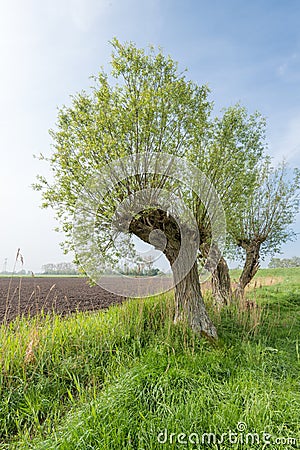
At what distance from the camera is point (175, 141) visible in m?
5.36

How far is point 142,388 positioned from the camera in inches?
137

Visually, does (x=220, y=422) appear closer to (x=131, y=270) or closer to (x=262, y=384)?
(x=262, y=384)

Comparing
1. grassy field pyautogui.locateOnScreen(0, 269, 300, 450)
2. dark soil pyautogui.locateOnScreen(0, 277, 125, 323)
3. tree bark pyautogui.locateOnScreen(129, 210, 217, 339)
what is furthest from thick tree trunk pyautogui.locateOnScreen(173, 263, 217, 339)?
dark soil pyautogui.locateOnScreen(0, 277, 125, 323)

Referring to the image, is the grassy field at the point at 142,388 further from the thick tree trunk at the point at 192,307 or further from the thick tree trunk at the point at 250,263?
the thick tree trunk at the point at 250,263

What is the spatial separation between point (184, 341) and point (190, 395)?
1417mm

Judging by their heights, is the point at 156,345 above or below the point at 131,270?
below

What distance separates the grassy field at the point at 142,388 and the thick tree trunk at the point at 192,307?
257 mm

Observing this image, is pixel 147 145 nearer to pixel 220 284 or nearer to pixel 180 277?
pixel 180 277

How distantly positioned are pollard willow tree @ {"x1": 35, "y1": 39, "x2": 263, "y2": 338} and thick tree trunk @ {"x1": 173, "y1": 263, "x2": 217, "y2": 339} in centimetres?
2

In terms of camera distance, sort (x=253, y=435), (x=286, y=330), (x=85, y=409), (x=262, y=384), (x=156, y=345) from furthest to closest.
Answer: (x=286, y=330)
(x=156, y=345)
(x=262, y=384)
(x=85, y=409)
(x=253, y=435)

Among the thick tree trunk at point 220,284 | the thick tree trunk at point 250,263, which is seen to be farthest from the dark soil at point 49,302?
the thick tree trunk at point 250,263

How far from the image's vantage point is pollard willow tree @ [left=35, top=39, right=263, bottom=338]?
5008 millimetres

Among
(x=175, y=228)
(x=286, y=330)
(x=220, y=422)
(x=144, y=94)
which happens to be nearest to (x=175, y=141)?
(x=144, y=94)

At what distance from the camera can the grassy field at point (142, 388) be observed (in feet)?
9.18
